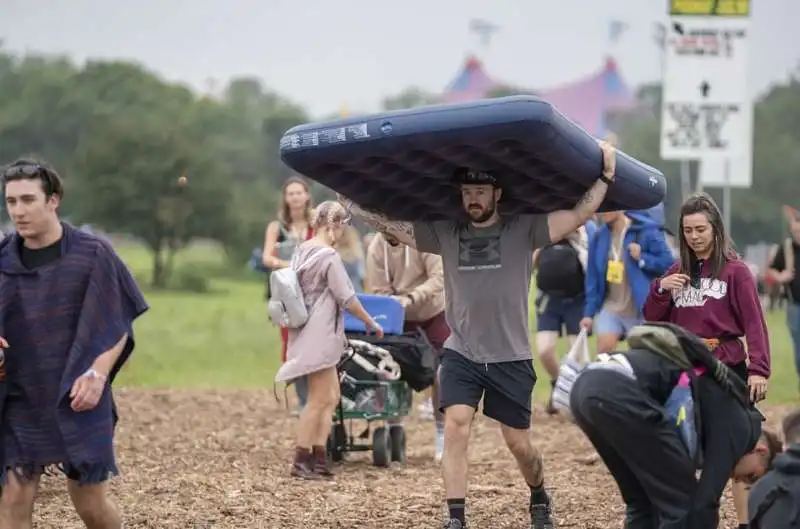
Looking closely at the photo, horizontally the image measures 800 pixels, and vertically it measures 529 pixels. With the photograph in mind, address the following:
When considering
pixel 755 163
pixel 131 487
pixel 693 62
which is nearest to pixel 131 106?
pixel 755 163

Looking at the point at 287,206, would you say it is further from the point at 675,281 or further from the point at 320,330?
the point at 675,281

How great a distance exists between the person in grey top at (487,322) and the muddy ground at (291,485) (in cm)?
80

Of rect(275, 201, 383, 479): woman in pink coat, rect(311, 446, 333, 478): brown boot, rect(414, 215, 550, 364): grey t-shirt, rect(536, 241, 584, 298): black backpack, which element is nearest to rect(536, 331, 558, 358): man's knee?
rect(536, 241, 584, 298): black backpack

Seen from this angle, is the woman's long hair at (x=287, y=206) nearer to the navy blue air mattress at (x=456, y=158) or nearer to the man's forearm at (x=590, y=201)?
the navy blue air mattress at (x=456, y=158)

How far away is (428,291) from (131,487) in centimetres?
255

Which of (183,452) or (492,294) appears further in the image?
(183,452)

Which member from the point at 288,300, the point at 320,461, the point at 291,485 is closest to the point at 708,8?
the point at 288,300

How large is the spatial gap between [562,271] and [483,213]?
524 centimetres

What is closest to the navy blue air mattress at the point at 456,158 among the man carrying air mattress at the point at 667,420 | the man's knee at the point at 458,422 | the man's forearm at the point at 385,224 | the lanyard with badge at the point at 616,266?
the man's forearm at the point at 385,224

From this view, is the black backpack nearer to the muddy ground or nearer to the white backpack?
the muddy ground

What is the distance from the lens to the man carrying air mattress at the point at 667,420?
594 centimetres

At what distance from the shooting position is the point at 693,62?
59.9 ft

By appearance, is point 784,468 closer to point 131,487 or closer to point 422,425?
point 131,487

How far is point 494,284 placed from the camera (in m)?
8.25
